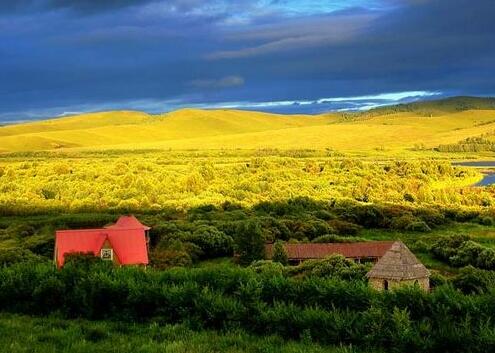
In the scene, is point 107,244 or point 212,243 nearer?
point 107,244

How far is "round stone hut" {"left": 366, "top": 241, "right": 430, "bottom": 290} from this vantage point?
2508cm

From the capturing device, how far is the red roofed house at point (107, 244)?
100 ft

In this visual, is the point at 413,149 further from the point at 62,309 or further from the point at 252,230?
the point at 62,309

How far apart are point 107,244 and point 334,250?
14853 mm

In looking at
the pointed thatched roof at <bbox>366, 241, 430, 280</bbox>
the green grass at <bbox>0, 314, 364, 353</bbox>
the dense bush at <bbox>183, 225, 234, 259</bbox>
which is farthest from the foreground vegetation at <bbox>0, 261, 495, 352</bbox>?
the dense bush at <bbox>183, 225, 234, 259</bbox>

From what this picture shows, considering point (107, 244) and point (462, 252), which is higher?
point (107, 244)

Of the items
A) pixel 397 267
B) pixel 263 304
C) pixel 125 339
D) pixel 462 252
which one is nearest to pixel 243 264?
pixel 397 267

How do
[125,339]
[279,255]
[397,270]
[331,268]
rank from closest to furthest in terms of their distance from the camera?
[125,339], [397,270], [331,268], [279,255]

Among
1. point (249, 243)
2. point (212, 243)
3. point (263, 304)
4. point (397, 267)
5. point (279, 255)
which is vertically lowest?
point (279, 255)

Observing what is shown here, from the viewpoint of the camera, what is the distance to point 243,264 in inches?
1415

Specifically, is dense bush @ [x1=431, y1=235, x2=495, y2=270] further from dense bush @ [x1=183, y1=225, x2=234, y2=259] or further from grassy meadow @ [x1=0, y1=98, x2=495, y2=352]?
dense bush @ [x1=183, y1=225, x2=234, y2=259]

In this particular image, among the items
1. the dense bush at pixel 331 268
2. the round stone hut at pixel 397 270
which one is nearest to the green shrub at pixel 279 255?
the dense bush at pixel 331 268

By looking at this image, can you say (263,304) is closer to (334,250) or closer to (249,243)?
(249,243)

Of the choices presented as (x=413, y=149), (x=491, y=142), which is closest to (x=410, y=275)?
(x=413, y=149)
